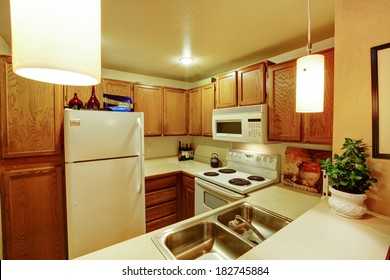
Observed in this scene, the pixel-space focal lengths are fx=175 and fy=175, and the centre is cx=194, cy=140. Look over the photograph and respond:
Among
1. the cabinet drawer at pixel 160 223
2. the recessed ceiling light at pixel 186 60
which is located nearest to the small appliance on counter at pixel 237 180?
the cabinet drawer at pixel 160 223

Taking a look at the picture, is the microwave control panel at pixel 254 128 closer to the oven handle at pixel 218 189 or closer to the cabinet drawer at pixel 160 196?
the oven handle at pixel 218 189

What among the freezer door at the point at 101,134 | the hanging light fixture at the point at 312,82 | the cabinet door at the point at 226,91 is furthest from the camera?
the cabinet door at the point at 226,91

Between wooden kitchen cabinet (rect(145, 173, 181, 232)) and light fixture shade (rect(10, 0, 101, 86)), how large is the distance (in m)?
1.79

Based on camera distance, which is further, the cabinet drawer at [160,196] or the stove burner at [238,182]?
the cabinet drawer at [160,196]

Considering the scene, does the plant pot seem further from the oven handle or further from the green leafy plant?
the oven handle

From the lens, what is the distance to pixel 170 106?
269 centimetres

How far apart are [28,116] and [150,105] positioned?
1.32m

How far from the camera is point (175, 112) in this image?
9.03 ft

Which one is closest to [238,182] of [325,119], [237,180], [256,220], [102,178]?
[237,180]

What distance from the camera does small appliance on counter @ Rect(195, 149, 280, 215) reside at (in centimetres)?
170

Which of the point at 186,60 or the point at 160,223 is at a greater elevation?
the point at 186,60

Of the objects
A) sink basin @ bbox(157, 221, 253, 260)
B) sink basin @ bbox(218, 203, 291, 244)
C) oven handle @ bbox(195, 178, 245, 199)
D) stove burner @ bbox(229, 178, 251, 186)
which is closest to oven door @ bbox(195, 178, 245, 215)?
oven handle @ bbox(195, 178, 245, 199)

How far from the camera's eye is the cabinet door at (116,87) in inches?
85.5

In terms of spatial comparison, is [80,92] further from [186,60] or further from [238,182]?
[238,182]
